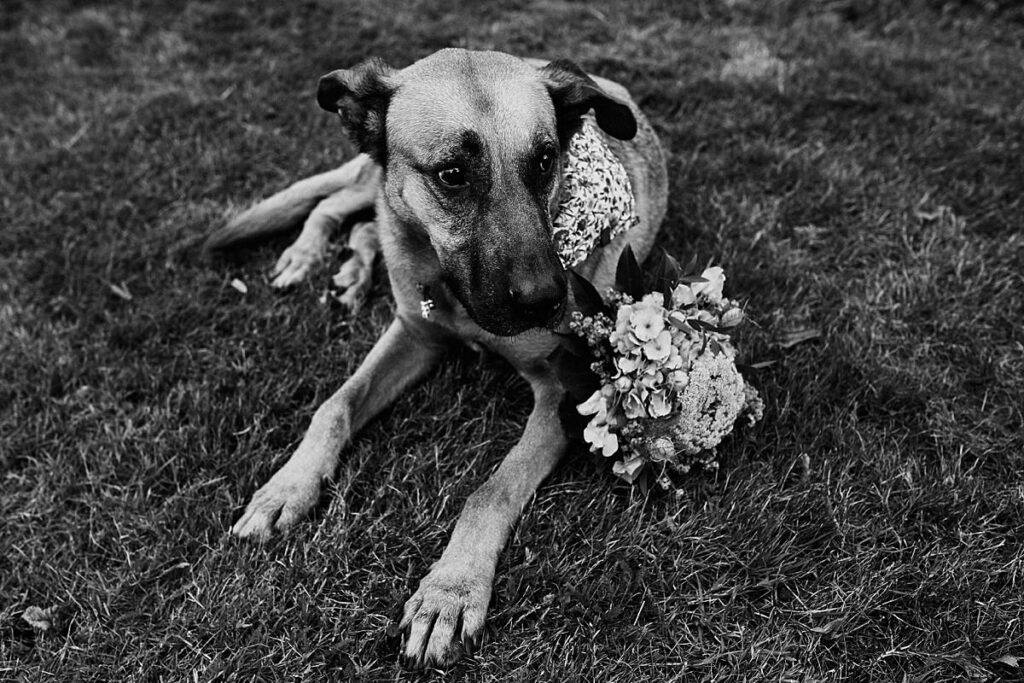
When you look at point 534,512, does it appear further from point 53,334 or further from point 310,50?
point 310,50

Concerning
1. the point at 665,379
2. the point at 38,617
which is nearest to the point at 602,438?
the point at 665,379

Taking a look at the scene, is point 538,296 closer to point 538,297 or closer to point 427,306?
point 538,297

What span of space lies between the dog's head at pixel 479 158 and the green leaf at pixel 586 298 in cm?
29

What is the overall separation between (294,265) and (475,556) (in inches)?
82.4

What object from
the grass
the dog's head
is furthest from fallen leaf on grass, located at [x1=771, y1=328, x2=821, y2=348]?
the dog's head

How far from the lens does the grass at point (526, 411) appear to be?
246 cm

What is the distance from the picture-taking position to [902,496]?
2885mm

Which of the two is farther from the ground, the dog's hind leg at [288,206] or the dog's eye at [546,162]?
the dog's eye at [546,162]

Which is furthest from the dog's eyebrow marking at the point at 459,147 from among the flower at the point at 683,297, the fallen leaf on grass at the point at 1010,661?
the fallen leaf on grass at the point at 1010,661

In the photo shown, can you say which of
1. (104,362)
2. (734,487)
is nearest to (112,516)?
(104,362)

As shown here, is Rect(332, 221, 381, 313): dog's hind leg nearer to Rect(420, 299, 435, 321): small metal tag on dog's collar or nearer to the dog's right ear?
Rect(420, 299, 435, 321): small metal tag on dog's collar

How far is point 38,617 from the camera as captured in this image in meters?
2.47

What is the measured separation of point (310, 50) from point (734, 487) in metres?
5.11

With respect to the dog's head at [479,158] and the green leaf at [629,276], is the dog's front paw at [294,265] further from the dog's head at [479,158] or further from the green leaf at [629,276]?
the green leaf at [629,276]
